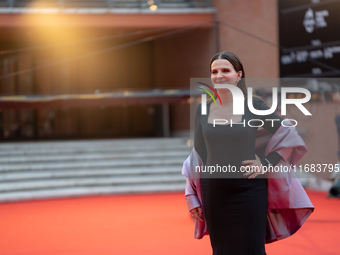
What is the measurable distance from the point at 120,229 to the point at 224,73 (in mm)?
4622

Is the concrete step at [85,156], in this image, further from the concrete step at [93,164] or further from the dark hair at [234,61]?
the dark hair at [234,61]

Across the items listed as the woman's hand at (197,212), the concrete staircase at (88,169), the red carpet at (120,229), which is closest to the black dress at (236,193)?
the woman's hand at (197,212)

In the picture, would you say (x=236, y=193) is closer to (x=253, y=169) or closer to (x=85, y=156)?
(x=253, y=169)

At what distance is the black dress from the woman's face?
172mm

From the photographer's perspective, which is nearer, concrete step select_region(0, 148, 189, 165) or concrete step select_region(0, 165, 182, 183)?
concrete step select_region(0, 165, 182, 183)

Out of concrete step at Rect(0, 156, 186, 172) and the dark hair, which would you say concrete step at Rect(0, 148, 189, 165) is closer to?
concrete step at Rect(0, 156, 186, 172)

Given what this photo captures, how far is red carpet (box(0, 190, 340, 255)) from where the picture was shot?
5480mm

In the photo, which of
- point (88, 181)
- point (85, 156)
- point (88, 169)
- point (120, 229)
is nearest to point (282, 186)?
point (120, 229)

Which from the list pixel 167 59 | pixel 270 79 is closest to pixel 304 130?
pixel 270 79

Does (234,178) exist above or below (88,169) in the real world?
above

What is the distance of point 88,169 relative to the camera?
12.1m

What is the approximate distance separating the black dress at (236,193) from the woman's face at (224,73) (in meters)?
0.17

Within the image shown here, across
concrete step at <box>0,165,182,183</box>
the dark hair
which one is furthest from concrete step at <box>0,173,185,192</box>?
the dark hair

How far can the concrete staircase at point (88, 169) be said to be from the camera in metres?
10.7
